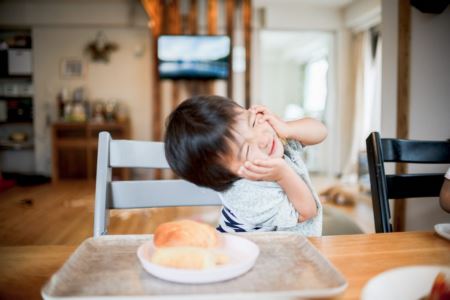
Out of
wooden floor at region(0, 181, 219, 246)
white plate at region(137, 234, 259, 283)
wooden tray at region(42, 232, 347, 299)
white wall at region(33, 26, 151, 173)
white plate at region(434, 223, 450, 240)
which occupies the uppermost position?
white wall at region(33, 26, 151, 173)

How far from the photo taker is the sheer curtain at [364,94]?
587cm

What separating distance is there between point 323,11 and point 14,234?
18.4ft

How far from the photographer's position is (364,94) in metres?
6.03

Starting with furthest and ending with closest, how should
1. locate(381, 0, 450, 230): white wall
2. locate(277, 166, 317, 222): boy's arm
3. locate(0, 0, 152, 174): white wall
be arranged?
locate(0, 0, 152, 174): white wall < locate(381, 0, 450, 230): white wall < locate(277, 166, 317, 222): boy's arm

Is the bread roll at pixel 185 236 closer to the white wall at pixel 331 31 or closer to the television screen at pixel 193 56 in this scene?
the television screen at pixel 193 56

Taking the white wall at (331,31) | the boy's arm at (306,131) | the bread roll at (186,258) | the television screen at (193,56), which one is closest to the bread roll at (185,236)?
the bread roll at (186,258)

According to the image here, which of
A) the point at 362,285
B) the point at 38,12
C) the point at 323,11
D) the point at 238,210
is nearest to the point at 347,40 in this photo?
the point at 323,11

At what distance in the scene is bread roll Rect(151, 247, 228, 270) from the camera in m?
0.54

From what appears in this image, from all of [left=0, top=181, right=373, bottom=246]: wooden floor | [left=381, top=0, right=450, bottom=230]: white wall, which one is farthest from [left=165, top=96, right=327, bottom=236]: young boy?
[left=0, top=181, right=373, bottom=246]: wooden floor

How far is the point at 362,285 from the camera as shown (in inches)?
22.1

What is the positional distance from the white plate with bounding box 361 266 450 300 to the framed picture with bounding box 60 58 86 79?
6.64 m

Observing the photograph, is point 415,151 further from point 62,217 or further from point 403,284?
point 62,217

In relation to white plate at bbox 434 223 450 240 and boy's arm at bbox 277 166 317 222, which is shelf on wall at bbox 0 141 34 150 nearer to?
boy's arm at bbox 277 166 317 222

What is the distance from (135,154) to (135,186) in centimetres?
9
